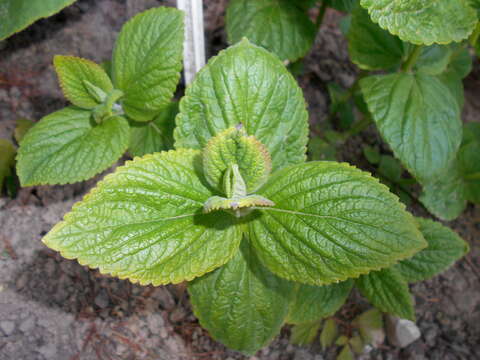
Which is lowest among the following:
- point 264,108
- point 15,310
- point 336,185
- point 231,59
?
point 15,310

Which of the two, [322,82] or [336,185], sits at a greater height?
[336,185]

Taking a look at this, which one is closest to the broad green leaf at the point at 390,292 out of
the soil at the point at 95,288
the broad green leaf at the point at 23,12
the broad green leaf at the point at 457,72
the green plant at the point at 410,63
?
the green plant at the point at 410,63

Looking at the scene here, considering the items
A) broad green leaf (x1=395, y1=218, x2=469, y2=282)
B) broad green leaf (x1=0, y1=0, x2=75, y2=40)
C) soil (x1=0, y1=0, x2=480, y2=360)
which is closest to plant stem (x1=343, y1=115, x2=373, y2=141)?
soil (x1=0, y1=0, x2=480, y2=360)

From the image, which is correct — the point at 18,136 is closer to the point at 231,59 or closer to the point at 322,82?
the point at 231,59

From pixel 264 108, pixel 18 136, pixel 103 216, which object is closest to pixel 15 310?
pixel 18 136

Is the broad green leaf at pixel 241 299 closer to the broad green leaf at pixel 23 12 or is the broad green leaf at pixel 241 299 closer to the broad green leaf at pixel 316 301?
the broad green leaf at pixel 316 301

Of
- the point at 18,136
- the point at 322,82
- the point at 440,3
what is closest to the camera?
the point at 440,3
